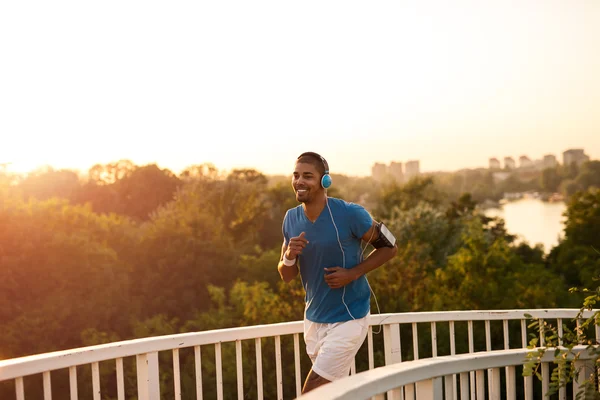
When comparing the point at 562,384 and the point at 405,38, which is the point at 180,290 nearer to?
the point at 405,38

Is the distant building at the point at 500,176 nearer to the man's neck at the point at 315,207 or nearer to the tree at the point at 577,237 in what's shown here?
the tree at the point at 577,237

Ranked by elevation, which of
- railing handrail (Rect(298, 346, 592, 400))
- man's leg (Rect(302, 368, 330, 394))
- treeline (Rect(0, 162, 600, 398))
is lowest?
treeline (Rect(0, 162, 600, 398))

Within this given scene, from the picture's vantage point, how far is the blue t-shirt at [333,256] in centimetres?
366

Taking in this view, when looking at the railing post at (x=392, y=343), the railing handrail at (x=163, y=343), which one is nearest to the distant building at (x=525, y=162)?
the railing handrail at (x=163, y=343)

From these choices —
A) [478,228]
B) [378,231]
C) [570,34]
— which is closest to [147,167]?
[478,228]

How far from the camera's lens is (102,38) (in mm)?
31875

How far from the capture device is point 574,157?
148 ft

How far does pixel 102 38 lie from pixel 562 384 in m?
32.2

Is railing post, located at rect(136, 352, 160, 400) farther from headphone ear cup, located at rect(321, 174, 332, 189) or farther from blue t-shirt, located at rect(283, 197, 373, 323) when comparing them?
headphone ear cup, located at rect(321, 174, 332, 189)

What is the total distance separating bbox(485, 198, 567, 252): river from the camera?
127 ft

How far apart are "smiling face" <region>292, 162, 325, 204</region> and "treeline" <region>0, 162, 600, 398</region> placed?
15057 mm

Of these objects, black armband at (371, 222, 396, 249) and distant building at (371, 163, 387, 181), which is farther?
distant building at (371, 163, 387, 181)

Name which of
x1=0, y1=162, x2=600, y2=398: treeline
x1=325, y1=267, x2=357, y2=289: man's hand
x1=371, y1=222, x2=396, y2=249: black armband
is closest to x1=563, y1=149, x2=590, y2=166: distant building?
x1=0, y1=162, x2=600, y2=398: treeline

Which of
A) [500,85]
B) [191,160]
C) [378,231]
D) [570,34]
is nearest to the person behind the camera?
[378,231]
